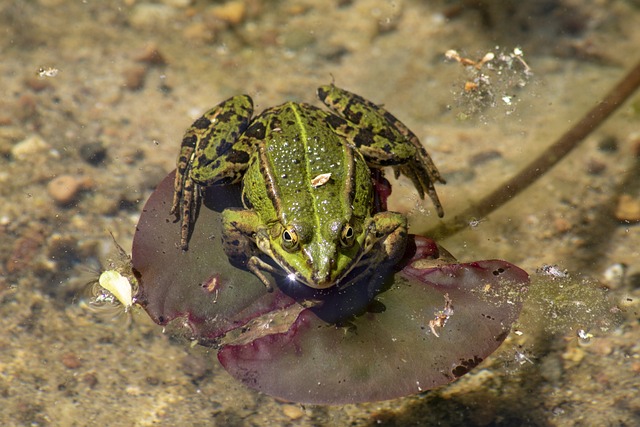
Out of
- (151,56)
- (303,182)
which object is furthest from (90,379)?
(151,56)

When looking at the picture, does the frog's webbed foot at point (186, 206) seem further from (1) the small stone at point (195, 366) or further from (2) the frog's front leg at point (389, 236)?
(2) the frog's front leg at point (389, 236)

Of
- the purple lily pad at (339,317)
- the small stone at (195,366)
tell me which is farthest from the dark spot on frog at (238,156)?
the small stone at (195,366)

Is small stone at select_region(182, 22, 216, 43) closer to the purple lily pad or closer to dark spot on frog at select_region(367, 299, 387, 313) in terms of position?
the purple lily pad

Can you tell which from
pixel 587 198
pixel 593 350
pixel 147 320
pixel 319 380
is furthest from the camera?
pixel 587 198

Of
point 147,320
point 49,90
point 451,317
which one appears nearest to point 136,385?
point 147,320

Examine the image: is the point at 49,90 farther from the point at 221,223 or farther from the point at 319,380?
the point at 319,380

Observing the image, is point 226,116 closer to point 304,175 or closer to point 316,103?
point 304,175
